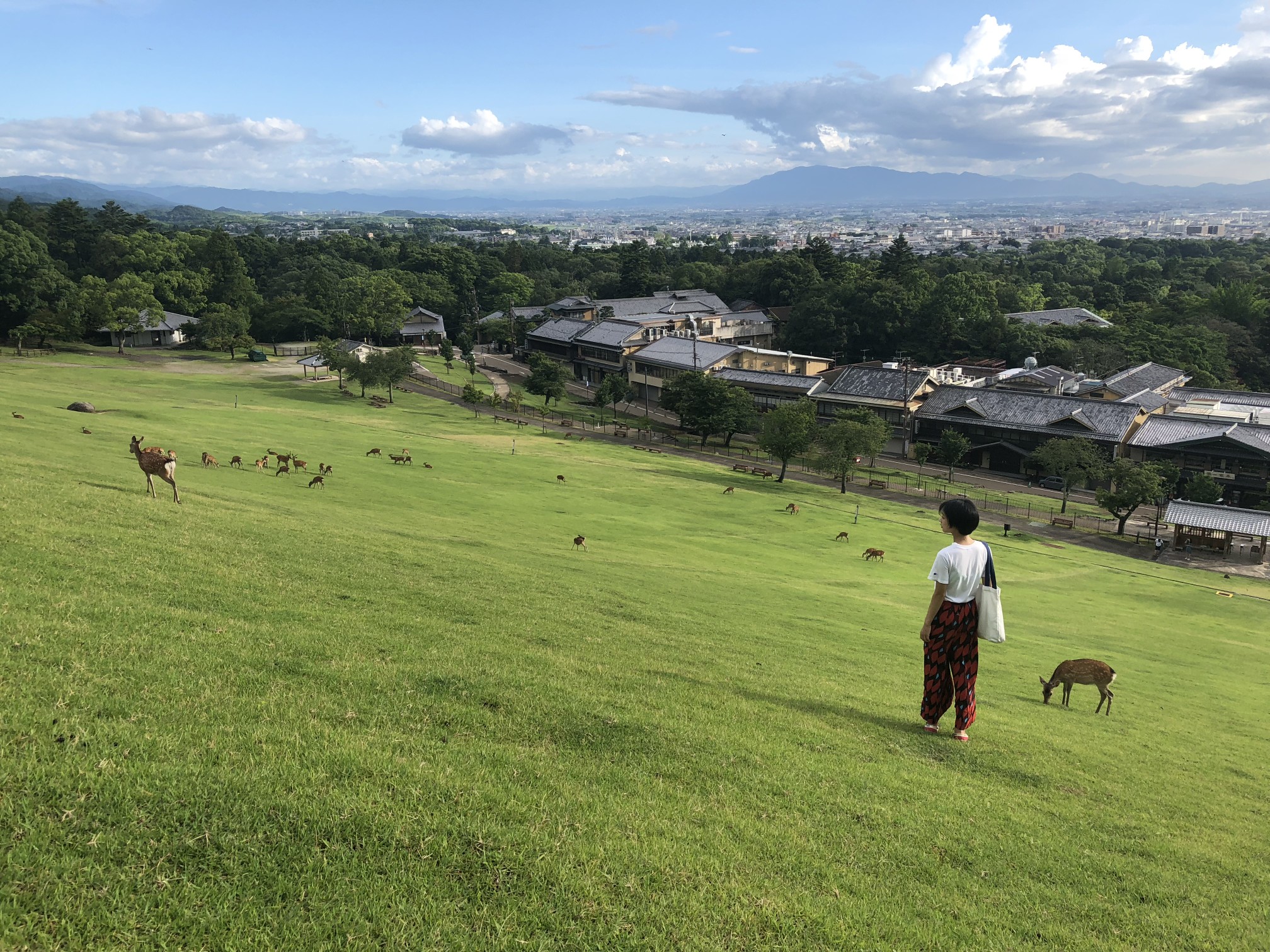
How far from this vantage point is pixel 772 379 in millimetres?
75500

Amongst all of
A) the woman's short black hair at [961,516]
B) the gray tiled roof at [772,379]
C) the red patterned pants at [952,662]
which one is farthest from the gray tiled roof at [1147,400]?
the woman's short black hair at [961,516]

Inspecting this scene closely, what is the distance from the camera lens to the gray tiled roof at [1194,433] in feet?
171

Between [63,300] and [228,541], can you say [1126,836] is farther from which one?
[63,300]

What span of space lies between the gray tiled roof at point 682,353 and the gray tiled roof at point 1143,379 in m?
35.5

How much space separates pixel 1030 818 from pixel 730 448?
188 feet

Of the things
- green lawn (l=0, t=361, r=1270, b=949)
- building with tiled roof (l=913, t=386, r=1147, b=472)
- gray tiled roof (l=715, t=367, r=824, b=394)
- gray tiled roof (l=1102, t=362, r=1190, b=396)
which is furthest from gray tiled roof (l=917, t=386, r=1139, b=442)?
green lawn (l=0, t=361, r=1270, b=949)

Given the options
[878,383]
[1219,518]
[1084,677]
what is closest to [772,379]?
[878,383]

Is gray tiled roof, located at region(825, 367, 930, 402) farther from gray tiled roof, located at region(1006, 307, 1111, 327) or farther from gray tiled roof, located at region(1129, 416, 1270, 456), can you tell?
gray tiled roof, located at region(1006, 307, 1111, 327)

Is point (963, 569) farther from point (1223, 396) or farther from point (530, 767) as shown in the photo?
point (1223, 396)

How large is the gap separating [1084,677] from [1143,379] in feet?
233

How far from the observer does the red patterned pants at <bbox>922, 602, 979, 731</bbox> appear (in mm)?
9258

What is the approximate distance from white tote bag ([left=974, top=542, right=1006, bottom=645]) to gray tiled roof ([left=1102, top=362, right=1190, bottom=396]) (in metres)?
68.2

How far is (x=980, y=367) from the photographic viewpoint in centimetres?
8231

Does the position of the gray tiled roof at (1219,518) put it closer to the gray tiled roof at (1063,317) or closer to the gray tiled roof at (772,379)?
the gray tiled roof at (772,379)
